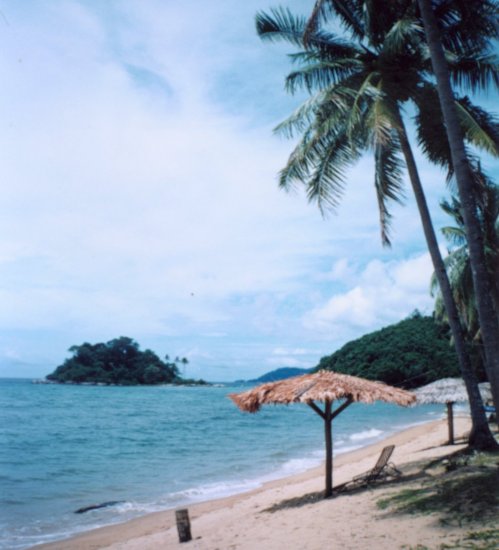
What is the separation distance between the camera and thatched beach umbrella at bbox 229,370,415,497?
8203mm

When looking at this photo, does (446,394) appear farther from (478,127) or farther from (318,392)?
(478,127)

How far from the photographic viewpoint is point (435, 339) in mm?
58844

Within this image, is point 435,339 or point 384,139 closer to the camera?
point 384,139

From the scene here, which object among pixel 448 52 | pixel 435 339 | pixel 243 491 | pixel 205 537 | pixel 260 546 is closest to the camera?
pixel 260 546

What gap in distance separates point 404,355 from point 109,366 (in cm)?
7985

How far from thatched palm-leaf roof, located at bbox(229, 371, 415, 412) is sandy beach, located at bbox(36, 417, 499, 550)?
1546mm

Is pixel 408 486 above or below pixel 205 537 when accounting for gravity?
above

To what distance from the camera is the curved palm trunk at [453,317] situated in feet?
31.0

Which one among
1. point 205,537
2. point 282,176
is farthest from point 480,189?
point 205,537

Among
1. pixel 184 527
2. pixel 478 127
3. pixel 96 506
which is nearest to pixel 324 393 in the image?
pixel 184 527

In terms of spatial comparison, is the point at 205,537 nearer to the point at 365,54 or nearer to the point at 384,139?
the point at 384,139

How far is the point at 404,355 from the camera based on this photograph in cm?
5681

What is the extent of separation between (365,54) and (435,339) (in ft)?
177

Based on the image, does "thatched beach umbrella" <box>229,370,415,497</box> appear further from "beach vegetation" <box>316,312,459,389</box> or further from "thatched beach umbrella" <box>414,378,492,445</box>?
"beach vegetation" <box>316,312,459,389</box>
